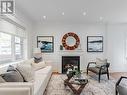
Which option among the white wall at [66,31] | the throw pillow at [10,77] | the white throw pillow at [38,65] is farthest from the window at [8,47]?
the white wall at [66,31]

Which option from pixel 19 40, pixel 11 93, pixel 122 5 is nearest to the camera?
pixel 11 93

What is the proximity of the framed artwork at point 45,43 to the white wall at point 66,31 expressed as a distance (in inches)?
6.0

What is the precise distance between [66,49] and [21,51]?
7.92 ft

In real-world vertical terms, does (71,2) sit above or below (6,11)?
above

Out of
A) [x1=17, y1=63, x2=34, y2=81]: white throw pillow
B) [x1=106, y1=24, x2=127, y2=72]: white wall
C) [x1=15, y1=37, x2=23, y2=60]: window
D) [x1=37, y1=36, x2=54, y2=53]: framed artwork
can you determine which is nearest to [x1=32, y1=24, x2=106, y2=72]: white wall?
[x1=37, y1=36, x2=54, y2=53]: framed artwork

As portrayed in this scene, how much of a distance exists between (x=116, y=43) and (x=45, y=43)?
3.58 metres

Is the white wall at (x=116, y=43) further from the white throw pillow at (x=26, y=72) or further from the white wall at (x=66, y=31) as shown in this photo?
the white throw pillow at (x=26, y=72)

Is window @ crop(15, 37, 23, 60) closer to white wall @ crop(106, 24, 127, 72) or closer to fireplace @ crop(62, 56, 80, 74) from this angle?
fireplace @ crop(62, 56, 80, 74)

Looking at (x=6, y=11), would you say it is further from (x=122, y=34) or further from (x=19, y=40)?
(x=122, y=34)

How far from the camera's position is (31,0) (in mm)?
4406

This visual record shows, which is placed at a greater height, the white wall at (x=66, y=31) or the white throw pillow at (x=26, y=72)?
the white wall at (x=66, y=31)

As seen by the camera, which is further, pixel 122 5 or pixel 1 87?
pixel 122 5

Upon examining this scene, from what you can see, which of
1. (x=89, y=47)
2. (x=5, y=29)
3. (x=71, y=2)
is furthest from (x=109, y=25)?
(x=5, y=29)

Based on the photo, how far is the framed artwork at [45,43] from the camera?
26.5 ft
